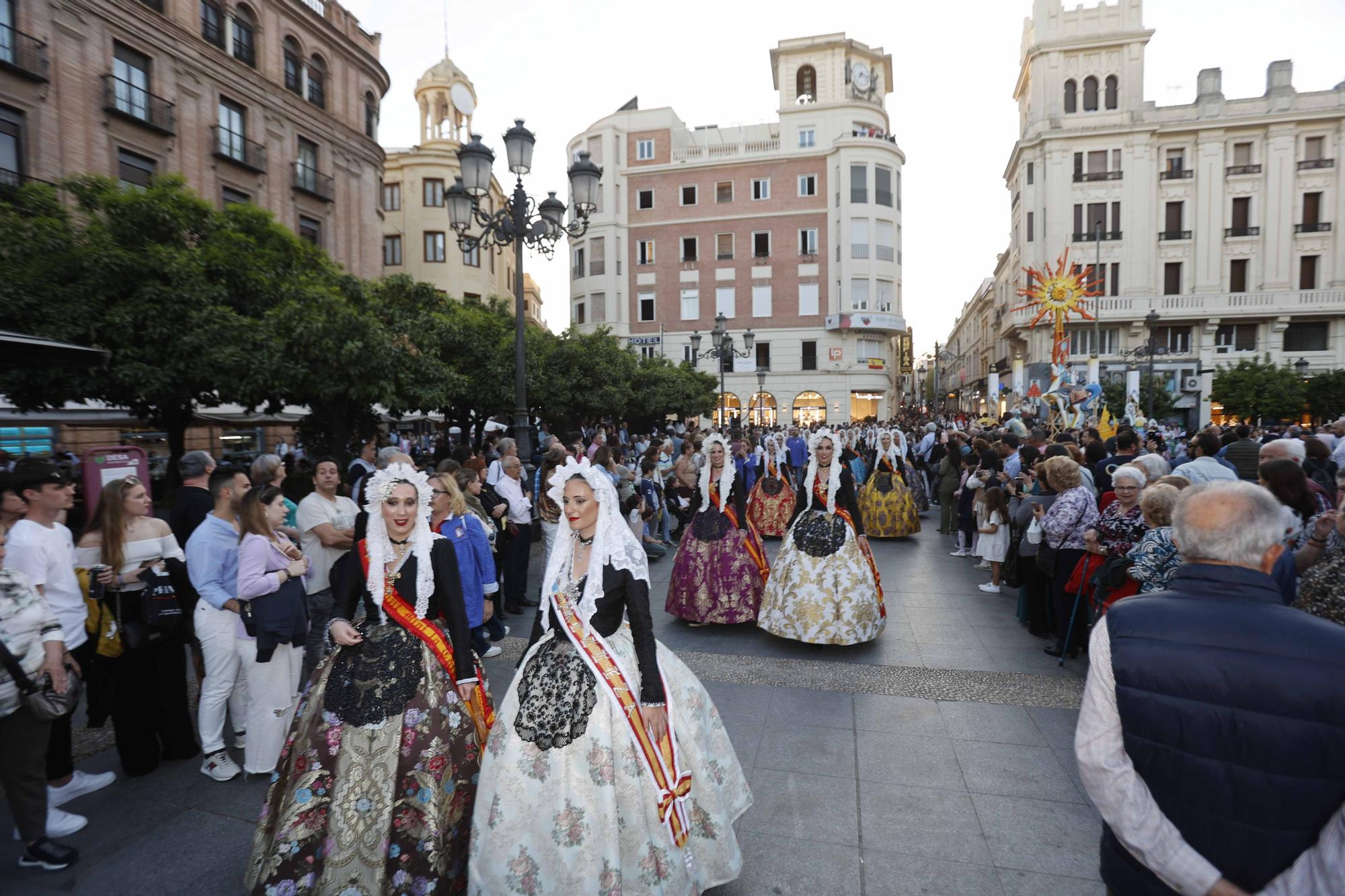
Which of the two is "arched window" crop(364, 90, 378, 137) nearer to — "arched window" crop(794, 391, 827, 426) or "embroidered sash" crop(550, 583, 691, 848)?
"arched window" crop(794, 391, 827, 426)

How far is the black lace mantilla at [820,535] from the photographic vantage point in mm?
6215

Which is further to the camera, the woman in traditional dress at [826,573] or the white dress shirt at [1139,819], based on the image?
the woman in traditional dress at [826,573]

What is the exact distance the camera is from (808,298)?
40.6 m

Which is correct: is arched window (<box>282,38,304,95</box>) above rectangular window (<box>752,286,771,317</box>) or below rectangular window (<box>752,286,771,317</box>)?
above

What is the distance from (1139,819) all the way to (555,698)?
1.90 m

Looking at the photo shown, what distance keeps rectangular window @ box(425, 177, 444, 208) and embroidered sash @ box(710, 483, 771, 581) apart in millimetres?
33127

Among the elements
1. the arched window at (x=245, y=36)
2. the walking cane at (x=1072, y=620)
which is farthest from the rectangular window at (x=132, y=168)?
the walking cane at (x=1072, y=620)

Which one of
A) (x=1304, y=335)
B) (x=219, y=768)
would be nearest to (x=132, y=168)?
(x=219, y=768)

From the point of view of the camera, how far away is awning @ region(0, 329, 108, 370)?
15.9 ft

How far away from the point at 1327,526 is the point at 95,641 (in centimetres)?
673

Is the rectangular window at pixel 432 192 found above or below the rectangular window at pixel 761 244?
above

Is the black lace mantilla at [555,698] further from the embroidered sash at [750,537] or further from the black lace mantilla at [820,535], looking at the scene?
the embroidered sash at [750,537]

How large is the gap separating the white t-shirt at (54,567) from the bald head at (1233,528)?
15.4 ft

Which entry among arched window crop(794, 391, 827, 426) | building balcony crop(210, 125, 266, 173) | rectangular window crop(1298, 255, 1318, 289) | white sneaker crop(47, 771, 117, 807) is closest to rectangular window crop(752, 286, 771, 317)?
arched window crop(794, 391, 827, 426)
